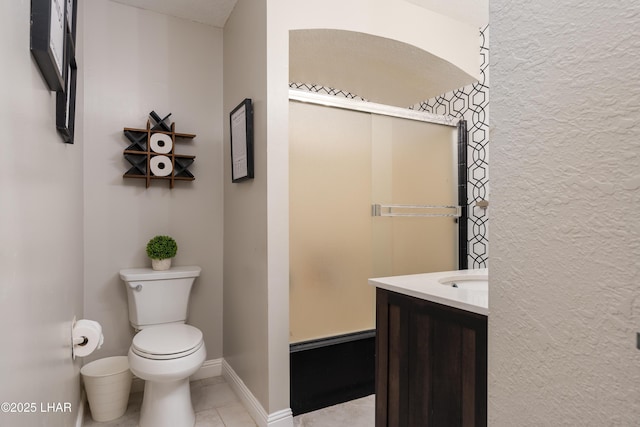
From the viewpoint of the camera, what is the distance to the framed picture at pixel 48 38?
0.81 m

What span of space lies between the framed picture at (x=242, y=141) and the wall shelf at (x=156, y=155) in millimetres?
358

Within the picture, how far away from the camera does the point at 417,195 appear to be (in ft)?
8.84

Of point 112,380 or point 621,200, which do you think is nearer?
point 621,200

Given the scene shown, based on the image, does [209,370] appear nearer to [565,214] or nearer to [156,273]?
[156,273]

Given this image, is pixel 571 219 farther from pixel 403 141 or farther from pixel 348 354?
pixel 403 141

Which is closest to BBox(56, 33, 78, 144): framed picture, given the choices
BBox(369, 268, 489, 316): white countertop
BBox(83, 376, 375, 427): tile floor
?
BBox(369, 268, 489, 316): white countertop

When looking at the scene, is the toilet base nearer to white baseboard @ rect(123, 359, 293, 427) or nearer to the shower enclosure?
white baseboard @ rect(123, 359, 293, 427)

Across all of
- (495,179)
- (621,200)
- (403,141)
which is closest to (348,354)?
(403,141)

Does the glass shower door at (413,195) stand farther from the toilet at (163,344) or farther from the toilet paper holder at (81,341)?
the toilet paper holder at (81,341)

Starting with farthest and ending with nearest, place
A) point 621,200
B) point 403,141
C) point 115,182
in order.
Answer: point 403,141 → point 115,182 → point 621,200

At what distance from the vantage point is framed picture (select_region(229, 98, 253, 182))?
207cm

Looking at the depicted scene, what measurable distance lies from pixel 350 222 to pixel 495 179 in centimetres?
160

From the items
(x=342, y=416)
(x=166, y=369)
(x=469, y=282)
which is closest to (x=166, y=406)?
(x=166, y=369)

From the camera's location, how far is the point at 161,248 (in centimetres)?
231
